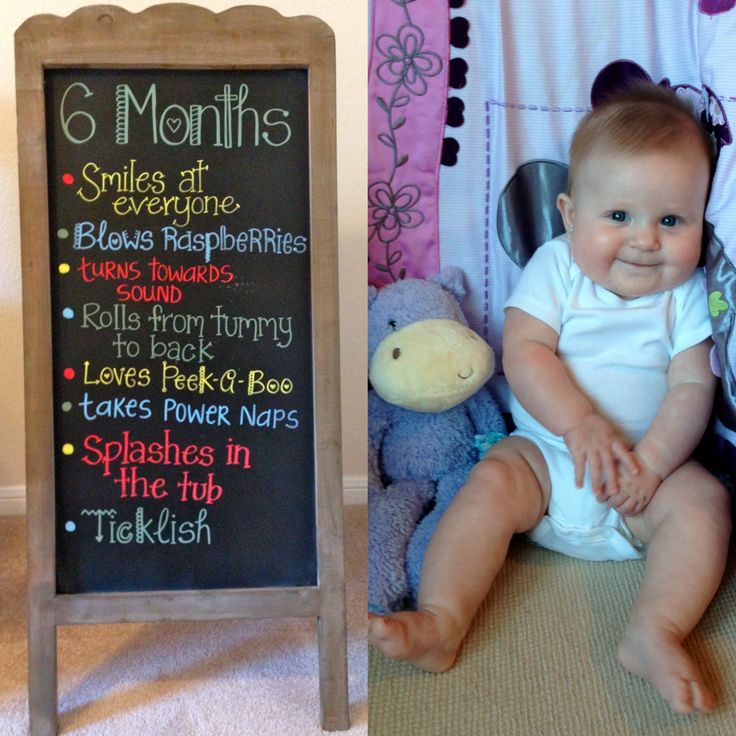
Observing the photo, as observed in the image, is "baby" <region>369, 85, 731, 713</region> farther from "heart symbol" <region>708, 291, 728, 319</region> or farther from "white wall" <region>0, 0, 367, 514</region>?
"white wall" <region>0, 0, 367, 514</region>

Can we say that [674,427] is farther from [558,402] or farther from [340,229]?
[340,229]

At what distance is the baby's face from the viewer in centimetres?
106

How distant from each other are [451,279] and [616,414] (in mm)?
283

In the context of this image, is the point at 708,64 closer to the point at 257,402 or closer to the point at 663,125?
the point at 663,125

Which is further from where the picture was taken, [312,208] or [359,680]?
[359,680]

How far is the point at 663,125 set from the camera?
1063 mm

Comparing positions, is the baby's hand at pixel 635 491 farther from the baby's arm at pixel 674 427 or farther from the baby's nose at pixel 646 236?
the baby's nose at pixel 646 236

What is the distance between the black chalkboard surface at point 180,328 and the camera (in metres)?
1.14

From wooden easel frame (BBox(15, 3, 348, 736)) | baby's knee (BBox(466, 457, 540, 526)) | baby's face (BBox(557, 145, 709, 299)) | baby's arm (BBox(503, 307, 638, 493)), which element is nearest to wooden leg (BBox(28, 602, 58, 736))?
wooden easel frame (BBox(15, 3, 348, 736))

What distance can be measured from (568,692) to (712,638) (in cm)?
20

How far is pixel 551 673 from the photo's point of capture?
1.12m

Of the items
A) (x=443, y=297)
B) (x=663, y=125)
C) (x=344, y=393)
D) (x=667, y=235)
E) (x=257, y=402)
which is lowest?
(x=344, y=393)

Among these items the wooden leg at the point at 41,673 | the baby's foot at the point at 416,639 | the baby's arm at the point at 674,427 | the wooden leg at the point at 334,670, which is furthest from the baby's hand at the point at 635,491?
the wooden leg at the point at 41,673

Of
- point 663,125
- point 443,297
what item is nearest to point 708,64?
point 663,125
